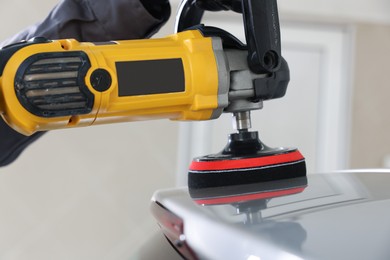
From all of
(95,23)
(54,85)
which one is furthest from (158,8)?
(54,85)

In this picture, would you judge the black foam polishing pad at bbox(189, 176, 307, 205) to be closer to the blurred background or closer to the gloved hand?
the gloved hand

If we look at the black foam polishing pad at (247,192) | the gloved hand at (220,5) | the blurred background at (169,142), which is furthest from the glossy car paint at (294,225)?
the blurred background at (169,142)

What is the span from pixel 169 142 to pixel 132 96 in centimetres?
87

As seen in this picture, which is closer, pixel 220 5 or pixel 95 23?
pixel 220 5

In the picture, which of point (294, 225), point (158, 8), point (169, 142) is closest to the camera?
point (294, 225)

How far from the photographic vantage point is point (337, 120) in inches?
55.1

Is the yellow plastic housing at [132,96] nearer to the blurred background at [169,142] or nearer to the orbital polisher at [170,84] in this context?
the orbital polisher at [170,84]

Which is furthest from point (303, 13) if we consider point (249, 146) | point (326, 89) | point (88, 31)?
point (249, 146)

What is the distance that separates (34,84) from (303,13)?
3.52 feet

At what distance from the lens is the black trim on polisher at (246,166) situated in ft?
1.19

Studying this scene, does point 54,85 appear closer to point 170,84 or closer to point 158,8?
point 170,84

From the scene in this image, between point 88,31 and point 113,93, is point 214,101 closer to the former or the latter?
point 113,93

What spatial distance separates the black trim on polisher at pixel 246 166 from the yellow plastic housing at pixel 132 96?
0.10 feet

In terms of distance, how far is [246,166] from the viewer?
36 centimetres
